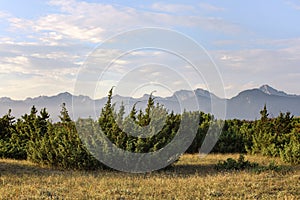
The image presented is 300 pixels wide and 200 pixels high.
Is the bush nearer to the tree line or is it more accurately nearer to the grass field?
the grass field

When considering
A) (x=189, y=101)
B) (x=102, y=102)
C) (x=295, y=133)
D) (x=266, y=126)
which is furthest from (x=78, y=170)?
(x=266, y=126)

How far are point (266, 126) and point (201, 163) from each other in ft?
23.5

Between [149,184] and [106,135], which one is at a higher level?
[106,135]

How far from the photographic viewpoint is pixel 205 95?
11.0 metres

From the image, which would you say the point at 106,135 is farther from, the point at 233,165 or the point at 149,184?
the point at 233,165

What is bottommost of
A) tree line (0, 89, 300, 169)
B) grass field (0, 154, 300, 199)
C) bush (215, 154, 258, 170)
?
grass field (0, 154, 300, 199)

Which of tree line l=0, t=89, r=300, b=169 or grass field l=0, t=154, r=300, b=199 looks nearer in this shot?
grass field l=0, t=154, r=300, b=199

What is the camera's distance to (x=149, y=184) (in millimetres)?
8852

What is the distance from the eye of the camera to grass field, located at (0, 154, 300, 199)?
301 inches

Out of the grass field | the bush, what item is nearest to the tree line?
the grass field

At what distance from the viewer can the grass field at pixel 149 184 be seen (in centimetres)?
765

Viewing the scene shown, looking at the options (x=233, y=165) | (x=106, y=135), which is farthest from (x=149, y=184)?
(x=233, y=165)

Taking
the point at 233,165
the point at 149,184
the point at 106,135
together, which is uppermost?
the point at 106,135

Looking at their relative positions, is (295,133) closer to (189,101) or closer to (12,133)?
(189,101)
